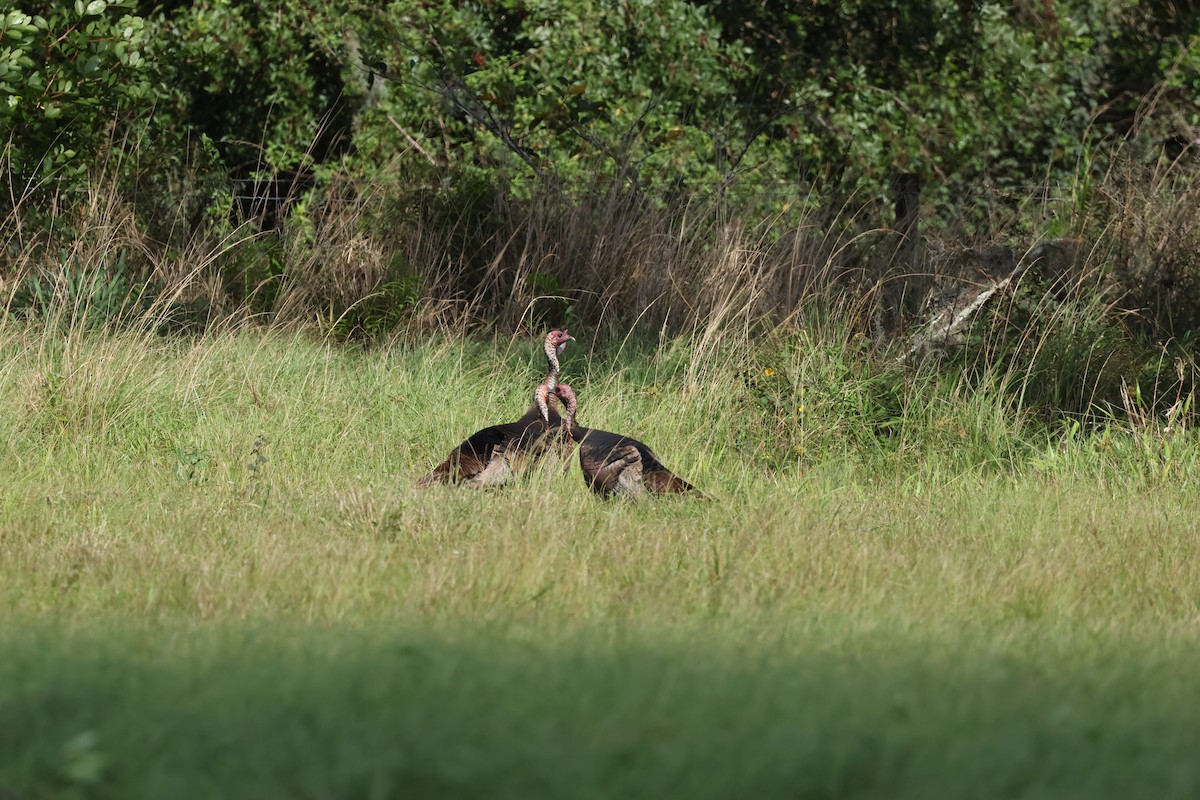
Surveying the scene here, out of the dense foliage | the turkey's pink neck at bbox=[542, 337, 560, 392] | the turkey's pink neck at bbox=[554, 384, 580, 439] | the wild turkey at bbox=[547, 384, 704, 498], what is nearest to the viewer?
the wild turkey at bbox=[547, 384, 704, 498]

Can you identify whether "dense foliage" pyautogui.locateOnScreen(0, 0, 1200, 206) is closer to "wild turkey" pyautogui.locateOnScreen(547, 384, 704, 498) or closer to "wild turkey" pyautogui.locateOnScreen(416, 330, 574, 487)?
"wild turkey" pyautogui.locateOnScreen(416, 330, 574, 487)

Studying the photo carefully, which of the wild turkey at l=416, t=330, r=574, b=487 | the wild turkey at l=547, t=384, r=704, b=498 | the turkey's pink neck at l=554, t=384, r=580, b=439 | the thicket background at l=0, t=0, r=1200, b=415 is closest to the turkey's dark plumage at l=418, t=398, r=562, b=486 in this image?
the wild turkey at l=416, t=330, r=574, b=487

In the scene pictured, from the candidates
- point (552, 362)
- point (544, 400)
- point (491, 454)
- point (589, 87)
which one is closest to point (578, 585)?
point (491, 454)

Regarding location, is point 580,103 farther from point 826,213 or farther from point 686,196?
point 826,213

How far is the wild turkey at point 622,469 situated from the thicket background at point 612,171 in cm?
219

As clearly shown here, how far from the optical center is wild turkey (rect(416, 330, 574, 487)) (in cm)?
593

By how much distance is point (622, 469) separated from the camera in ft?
19.1

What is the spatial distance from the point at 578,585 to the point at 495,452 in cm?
162

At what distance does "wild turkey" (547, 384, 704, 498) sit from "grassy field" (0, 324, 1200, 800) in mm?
89

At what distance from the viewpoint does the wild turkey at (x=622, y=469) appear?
5812 mm

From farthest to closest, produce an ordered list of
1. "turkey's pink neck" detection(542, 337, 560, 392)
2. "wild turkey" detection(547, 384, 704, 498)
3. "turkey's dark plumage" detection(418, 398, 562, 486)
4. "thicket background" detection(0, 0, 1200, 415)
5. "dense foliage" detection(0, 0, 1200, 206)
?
"dense foliage" detection(0, 0, 1200, 206)
"thicket background" detection(0, 0, 1200, 415)
"turkey's pink neck" detection(542, 337, 560, 392)
"turkey's dark plumage" detection(418, 398, 562, 486)
"wild turkey" detection(547, 384, 704, 498)

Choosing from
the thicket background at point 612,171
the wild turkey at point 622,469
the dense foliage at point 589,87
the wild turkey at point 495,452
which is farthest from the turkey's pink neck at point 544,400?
the dense foliage at point 589,87

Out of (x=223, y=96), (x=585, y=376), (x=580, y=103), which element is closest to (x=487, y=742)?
(x=585, y=376)

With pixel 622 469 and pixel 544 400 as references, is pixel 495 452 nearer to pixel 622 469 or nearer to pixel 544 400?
pixel 544 400
